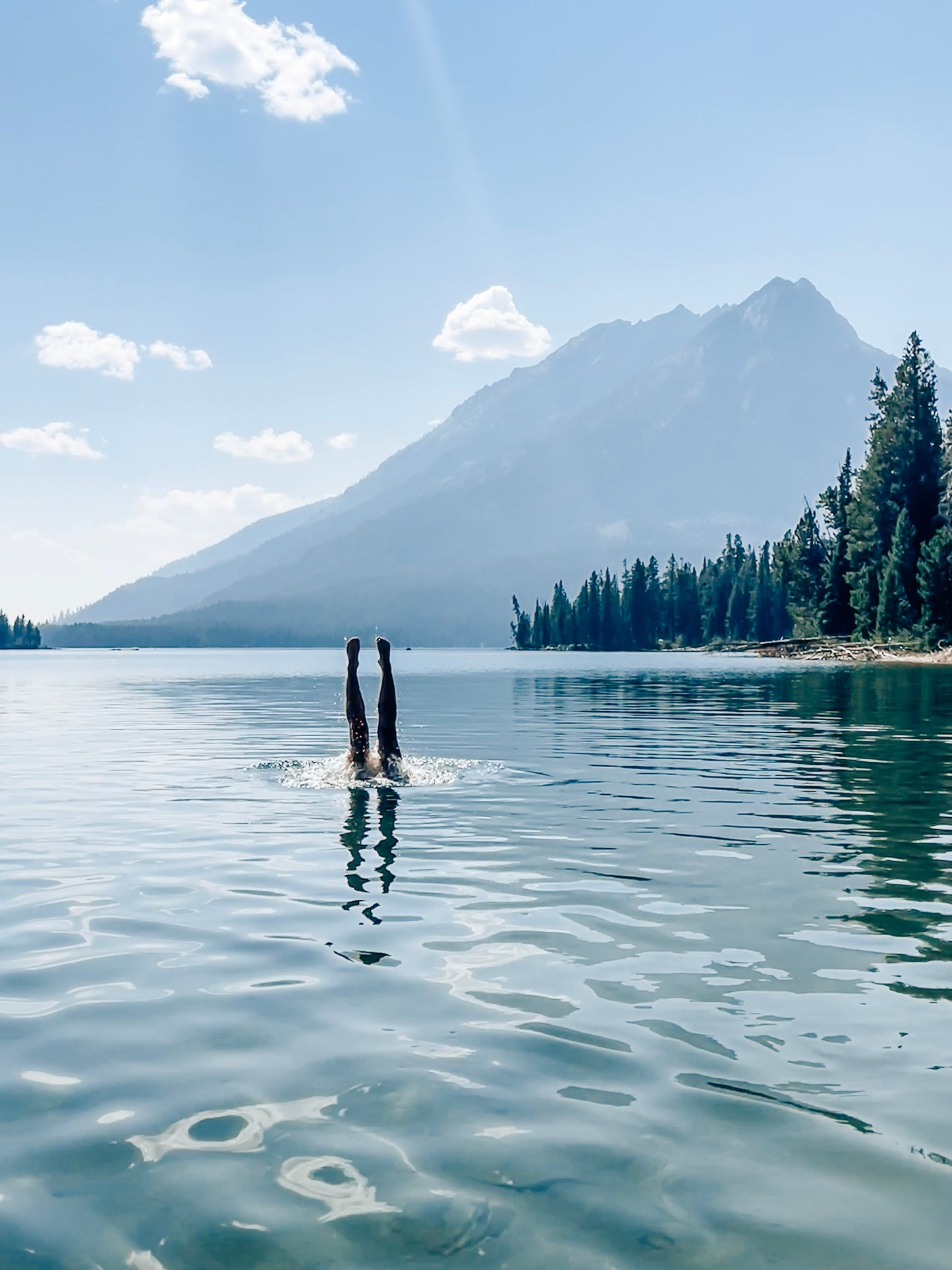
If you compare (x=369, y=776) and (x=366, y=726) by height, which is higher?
(x=366, y=726)

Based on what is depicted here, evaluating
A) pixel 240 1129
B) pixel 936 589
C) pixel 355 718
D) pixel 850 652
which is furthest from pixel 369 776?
pixel 850 652

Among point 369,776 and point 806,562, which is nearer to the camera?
point 369,776

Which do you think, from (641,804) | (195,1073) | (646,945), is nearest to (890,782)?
(641,804)

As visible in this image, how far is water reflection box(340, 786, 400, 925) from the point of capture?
13.8 m

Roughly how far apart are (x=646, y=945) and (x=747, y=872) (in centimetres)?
384

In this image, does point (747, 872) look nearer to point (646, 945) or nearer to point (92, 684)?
point (646, 945)

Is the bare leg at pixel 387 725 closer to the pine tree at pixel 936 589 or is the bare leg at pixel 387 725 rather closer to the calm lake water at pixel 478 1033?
the calm lake water at pixel 478 1033

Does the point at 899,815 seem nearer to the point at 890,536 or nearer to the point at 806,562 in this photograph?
the point at 890,536

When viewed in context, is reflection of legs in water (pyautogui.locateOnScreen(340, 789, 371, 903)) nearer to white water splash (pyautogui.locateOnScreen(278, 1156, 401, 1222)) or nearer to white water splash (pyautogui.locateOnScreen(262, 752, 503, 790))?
white water splash (pyautogui.locateOnScreen(262, 752, 503, 790))

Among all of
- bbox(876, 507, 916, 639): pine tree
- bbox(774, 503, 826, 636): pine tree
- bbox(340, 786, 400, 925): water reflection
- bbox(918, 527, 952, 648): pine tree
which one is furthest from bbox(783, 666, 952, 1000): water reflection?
bbox(774, 503, 826, 636): pine tree

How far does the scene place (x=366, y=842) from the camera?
56.2 ft

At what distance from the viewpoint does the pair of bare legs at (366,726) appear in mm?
24797

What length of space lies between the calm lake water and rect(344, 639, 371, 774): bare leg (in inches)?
141

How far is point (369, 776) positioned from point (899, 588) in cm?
10630
